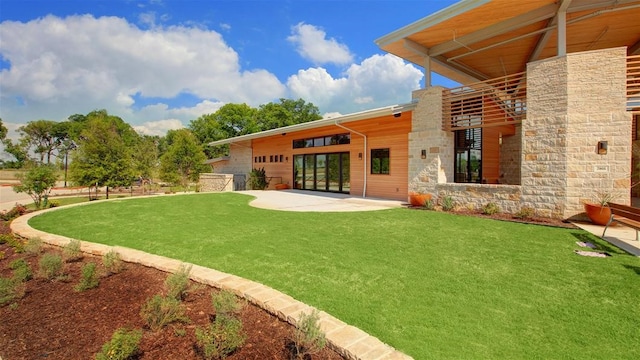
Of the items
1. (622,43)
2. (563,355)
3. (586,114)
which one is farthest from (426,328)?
(622,43)

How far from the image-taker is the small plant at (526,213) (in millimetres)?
7023

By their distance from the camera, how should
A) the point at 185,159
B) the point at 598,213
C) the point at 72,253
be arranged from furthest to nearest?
the point at 185,159 → the point at 598,213 → the point at 72,253

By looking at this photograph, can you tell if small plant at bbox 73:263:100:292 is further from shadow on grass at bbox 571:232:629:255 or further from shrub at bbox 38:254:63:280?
shadow on grass at bbox 571:232:629:255

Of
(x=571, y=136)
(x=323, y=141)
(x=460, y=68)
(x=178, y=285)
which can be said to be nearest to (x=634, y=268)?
(x=571, y=136)

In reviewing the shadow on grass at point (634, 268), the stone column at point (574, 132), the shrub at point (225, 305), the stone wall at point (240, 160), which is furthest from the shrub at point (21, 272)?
the stone wall at point (240, 160)

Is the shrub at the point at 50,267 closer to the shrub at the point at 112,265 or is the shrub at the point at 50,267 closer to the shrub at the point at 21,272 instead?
the shrub at the point at 21,272

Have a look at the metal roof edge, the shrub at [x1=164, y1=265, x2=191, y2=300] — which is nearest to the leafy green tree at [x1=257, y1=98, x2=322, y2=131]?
the metal roof edge

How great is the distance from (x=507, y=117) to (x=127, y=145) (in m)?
47.3

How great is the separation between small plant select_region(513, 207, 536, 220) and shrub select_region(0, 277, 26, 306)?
922 cm

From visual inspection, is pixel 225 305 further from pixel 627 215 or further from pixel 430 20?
pixel 430 20

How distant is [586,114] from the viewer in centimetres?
651

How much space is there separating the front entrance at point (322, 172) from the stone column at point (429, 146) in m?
3.94

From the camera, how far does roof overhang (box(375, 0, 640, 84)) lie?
24.3 ft

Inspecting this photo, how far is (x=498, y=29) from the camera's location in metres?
8.50
